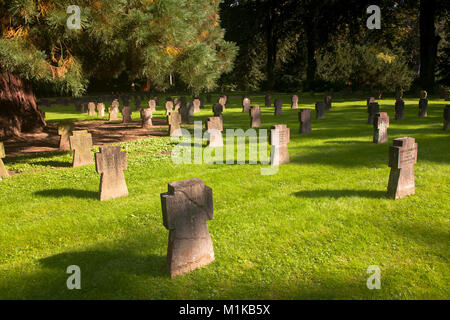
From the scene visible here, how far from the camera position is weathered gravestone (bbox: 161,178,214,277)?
4219mm

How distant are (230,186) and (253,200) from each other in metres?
1.04

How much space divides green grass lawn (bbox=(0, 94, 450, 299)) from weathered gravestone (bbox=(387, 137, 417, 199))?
0.24 m

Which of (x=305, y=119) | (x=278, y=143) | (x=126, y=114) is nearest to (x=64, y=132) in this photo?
(x=126, y=114)

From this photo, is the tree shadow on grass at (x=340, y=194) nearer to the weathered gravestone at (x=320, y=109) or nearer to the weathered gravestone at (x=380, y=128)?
the weathered gravestone at (x=380, y=128)

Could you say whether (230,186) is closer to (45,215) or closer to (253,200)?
(253,200)

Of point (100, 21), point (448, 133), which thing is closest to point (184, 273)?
point (100, 21)

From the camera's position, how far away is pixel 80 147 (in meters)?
10.2

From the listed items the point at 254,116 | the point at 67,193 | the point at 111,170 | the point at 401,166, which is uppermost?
the point at 254,116

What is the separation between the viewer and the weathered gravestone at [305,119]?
44.8ft

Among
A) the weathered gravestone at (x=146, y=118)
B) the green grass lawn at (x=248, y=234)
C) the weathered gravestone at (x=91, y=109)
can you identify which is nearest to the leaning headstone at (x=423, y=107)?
the green grass lawn at (x=248, y=234)

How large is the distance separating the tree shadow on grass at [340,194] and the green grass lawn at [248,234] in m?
0.04

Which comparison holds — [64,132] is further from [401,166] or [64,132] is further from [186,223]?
[401,166]

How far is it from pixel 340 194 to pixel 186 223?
376 centimetres

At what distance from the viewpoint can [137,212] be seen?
6.46 m
